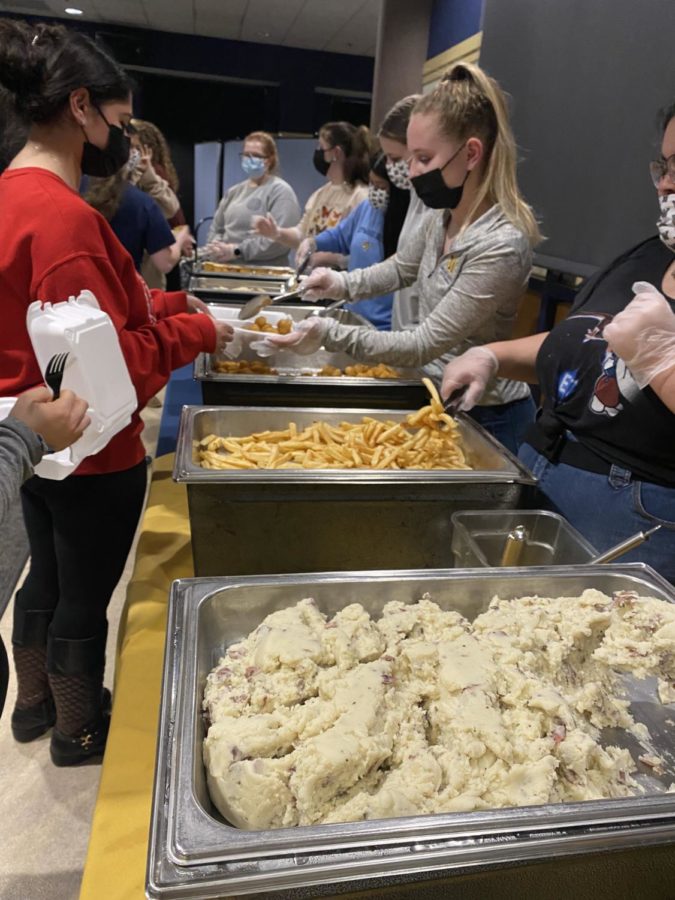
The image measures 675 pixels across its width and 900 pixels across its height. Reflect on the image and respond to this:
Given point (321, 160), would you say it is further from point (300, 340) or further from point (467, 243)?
point (467, 243)

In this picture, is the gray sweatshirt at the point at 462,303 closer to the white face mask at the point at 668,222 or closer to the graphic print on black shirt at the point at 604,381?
the graphic print on black shirt at the point at 604,381

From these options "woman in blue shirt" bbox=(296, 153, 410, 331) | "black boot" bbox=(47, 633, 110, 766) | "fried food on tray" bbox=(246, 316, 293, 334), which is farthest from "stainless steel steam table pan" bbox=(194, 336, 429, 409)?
"woman in blue shirt" bbox=(296, 153, 410, 331)

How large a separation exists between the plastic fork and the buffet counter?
0.75 meters

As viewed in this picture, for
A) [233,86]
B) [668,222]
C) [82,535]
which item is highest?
[233,86]

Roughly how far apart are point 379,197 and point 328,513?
2735 mm

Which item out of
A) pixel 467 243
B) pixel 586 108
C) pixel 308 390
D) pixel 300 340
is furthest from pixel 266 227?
pixel 467 243

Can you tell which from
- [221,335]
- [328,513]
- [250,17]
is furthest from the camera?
[250,17]

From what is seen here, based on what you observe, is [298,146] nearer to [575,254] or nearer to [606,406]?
[575,254]

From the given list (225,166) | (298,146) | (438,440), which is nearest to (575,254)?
(438,440)

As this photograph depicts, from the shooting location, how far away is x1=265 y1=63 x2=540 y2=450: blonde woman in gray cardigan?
203cm

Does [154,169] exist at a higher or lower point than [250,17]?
lower

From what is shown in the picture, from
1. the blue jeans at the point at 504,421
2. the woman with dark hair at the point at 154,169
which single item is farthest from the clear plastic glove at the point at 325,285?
the woman with dark hair at the point at 154,169

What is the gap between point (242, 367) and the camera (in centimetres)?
254

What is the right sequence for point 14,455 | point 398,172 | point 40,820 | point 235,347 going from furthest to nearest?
1. point 398,172
2. point 235,347
3. point 40,820
4. point 14,455
